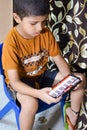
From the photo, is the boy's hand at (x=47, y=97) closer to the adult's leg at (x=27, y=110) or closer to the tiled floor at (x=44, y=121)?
the adult's leg at (x=27, y=110)

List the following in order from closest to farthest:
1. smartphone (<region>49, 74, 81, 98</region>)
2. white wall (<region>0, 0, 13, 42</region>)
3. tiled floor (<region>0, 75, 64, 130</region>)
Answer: smartphone (<region>49, 74, 81, 98</region>) < tiled floor (<region>0, 75, 64, 130</region>) < white wall (<region>0, 0, 13, 42</region>)

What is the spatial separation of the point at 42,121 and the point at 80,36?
20.3 inches

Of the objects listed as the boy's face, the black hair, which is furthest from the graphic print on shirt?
the black hair

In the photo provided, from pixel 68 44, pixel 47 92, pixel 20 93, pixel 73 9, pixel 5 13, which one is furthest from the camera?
pixel 5 13

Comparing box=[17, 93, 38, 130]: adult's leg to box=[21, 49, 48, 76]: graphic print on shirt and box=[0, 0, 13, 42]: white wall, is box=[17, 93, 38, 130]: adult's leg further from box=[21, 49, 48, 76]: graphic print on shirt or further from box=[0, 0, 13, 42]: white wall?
box=[0, 0, 13, 42]: white wall

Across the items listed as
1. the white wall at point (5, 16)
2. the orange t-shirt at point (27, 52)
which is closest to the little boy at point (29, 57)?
the orange t-shirt at point (27, 52)

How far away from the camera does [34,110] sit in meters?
1.19

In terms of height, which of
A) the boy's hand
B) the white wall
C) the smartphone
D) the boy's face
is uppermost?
the boy's face

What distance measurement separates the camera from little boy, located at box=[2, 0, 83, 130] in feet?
3.63

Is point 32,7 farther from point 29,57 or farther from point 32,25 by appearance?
point 29,57

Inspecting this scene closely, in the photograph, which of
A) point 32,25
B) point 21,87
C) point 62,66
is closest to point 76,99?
point 62,66

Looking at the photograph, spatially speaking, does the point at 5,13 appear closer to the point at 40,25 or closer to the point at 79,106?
the point at 40,25

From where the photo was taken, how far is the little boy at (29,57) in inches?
43.5

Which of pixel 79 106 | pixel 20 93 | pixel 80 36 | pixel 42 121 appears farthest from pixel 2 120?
pixel 80 36
